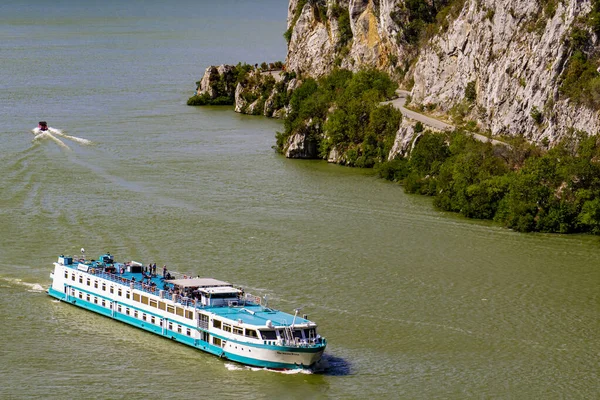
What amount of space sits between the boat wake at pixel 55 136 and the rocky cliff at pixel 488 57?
23.7 m

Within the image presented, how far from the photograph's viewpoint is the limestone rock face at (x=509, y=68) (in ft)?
234

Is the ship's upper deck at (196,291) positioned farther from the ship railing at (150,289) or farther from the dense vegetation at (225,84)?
the dense vegetation at (225,84)

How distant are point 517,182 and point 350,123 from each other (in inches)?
834

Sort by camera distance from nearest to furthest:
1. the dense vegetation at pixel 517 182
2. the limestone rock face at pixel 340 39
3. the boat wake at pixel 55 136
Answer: the dense vegetation at pixel 517 182 < the boat wake at pixel 55 136 < the limestone rock face at pixel 340 39

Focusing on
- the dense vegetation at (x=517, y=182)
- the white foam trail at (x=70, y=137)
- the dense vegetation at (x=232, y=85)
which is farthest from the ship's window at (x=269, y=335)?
the dense vegetation at (x=232, y=85)

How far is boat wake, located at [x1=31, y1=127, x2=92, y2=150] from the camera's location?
282 ft

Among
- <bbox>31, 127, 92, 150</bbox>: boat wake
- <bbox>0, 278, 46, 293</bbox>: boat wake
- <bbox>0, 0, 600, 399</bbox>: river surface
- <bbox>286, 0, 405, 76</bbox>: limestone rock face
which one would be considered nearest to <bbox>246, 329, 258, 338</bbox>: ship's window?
<bbox>0, 0, 600, 399</bbox>: river surface

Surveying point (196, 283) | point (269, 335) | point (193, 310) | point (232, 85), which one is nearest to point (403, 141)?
point (196, 283)

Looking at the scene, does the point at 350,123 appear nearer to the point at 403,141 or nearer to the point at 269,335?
the point at 403,141

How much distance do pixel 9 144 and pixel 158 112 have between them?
2047cm

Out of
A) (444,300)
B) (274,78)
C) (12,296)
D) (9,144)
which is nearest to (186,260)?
(12,296)

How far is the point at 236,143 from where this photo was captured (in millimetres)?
89875

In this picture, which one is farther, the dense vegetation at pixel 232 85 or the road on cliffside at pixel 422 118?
the dense vegetation at pixel 232 85

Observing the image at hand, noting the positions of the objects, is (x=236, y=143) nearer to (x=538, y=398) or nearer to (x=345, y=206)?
(x=345, y=206)
